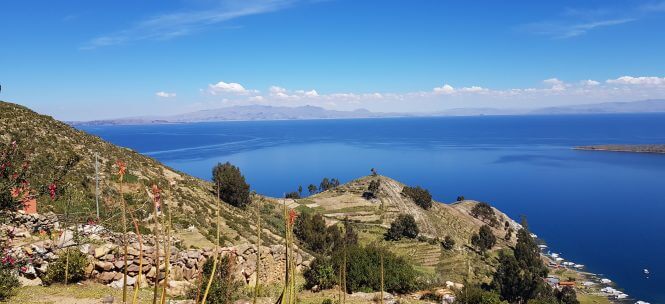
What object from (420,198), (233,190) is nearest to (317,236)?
(233,190)


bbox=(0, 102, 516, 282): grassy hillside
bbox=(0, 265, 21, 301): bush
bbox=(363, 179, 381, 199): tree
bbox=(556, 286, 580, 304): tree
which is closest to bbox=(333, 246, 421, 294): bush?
bbox=(0, 102, 516, 282): grassy hillside

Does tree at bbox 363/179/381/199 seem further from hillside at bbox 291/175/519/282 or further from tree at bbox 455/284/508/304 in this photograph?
tree at bbox 455/284/508/304

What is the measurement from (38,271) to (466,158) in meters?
185

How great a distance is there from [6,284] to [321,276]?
38.7 feet

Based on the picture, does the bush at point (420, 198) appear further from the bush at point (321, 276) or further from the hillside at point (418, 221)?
the bush at point (321, 276)

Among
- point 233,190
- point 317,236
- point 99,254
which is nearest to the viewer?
point 99,254

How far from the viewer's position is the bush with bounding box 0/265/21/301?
1120 cm

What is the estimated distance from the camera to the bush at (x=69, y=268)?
13896 mm

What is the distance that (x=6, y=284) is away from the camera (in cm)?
1152

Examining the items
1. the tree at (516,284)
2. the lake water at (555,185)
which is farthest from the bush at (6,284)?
the lake water at (555,185)

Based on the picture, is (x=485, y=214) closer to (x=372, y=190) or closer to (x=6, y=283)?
(x=372, y=190)

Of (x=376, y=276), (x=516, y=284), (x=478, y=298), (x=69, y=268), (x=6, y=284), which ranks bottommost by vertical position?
(x=516, y=284)

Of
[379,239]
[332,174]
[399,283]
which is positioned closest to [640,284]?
[379,239]

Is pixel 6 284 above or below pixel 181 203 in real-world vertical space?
above
